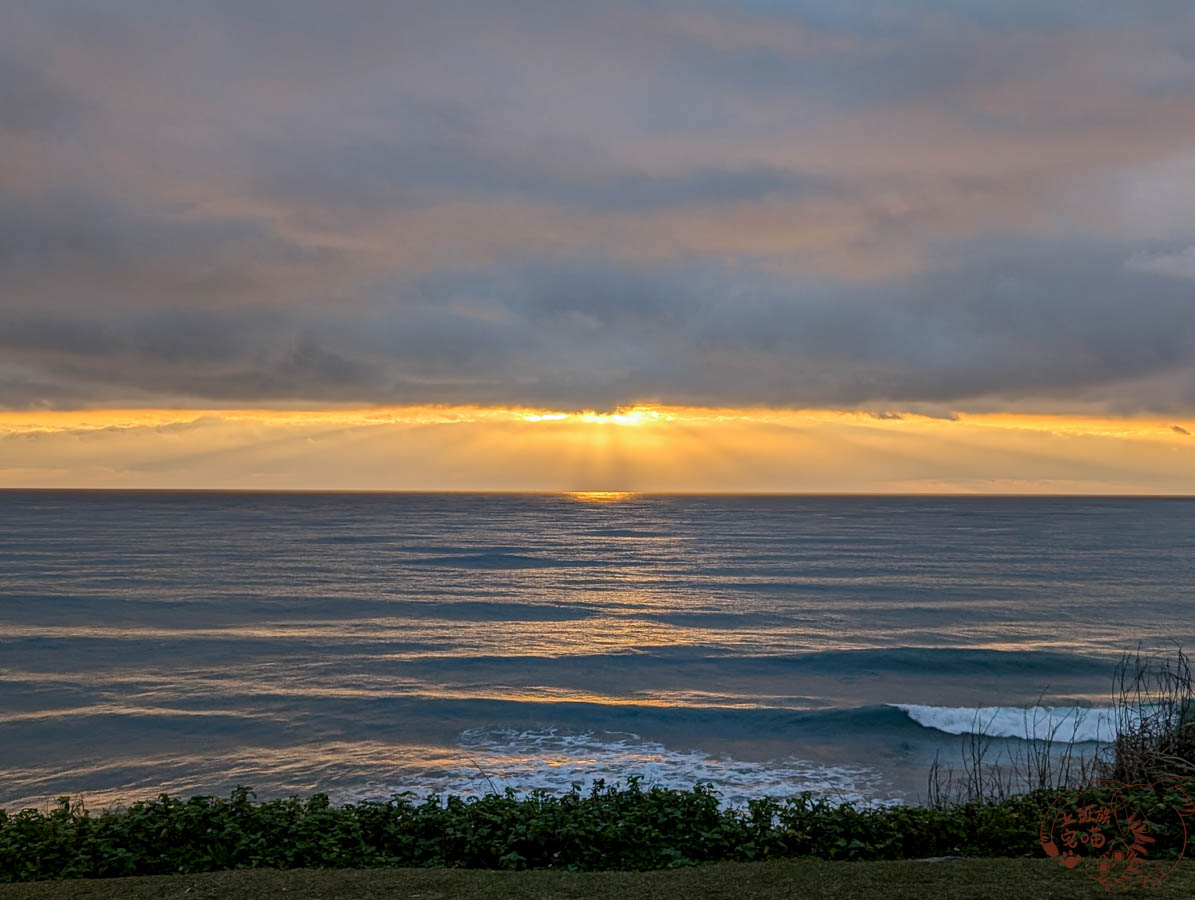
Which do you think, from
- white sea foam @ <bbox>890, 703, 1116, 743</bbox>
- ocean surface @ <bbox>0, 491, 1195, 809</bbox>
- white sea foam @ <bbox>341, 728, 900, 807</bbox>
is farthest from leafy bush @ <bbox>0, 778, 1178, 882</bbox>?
white sea foam @ <bbox>890, 703, 1116, 743</bbox>

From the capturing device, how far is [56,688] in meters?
28.5

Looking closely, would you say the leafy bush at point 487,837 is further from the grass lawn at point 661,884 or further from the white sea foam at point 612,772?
the white sea foam at point 612,772

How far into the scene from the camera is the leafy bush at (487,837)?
974 centimetres

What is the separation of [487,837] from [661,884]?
2.53 metres

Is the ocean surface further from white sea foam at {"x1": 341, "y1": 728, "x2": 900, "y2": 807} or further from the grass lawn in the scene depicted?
the grass lawn

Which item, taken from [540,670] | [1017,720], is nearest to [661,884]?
[1017,720]

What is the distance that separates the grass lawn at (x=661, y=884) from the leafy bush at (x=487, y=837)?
876 mm

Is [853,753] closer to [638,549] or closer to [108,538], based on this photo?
[638,549]

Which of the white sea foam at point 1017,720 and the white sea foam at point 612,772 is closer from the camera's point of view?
the white sea foam at point 612,772

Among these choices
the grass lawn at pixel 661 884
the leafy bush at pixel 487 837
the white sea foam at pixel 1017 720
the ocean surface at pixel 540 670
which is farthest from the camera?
the white sea foam at pixel 1017 720

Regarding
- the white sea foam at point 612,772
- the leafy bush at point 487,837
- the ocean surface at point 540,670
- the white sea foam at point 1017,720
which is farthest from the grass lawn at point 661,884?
the white sea foam at point 1017,720

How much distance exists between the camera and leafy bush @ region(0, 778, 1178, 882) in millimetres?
9742

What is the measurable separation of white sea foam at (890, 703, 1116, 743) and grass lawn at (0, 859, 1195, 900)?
1576 cm

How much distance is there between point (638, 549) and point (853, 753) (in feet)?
249
